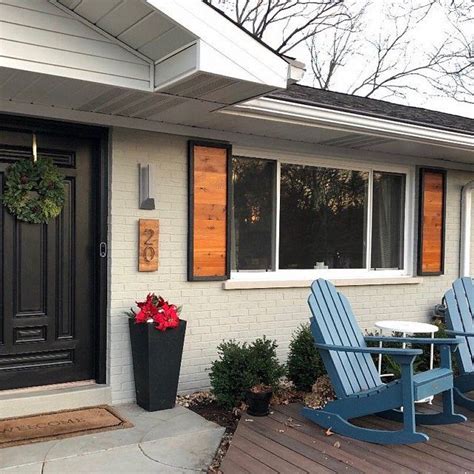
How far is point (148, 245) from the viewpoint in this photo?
14.8ft

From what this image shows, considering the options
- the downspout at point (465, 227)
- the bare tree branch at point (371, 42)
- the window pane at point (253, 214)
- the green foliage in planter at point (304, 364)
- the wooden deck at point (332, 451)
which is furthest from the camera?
the bare tree branch at point (371, 42)

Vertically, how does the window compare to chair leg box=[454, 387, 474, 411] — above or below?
above

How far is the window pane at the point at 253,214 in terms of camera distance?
523 centimetres

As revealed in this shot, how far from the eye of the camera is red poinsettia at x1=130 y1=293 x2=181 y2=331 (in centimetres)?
410

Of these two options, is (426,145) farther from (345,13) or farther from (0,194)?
(345,13)

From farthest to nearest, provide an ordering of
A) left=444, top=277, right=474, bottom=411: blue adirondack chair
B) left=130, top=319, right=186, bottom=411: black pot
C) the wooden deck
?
left=444, top=277, right=474, bottom=411: blue adirondack chair, left=130, top=319, right=186, bottom=411: black pot, the wooden deck

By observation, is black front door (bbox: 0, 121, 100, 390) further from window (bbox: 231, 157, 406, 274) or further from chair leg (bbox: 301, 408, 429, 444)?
chair leg (bbox: 301, 408, 429, 444)

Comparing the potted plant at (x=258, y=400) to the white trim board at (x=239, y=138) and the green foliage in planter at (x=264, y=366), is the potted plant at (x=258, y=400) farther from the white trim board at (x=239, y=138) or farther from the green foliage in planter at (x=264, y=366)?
the white trim board at (x=239, y=138)

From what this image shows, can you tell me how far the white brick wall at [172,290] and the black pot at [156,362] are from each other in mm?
241

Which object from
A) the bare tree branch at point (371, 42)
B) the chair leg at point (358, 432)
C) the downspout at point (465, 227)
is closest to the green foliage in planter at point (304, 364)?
the chair leg at point (358, 432)

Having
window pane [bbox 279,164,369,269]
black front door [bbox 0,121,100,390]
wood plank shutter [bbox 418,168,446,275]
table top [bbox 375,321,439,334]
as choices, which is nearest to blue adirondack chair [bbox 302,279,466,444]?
table top [bbox 375,321,439,334]

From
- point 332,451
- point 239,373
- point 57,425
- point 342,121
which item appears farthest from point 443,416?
point 57,425

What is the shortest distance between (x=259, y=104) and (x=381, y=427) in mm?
2472

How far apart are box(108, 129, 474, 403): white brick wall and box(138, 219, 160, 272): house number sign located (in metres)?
0.06
